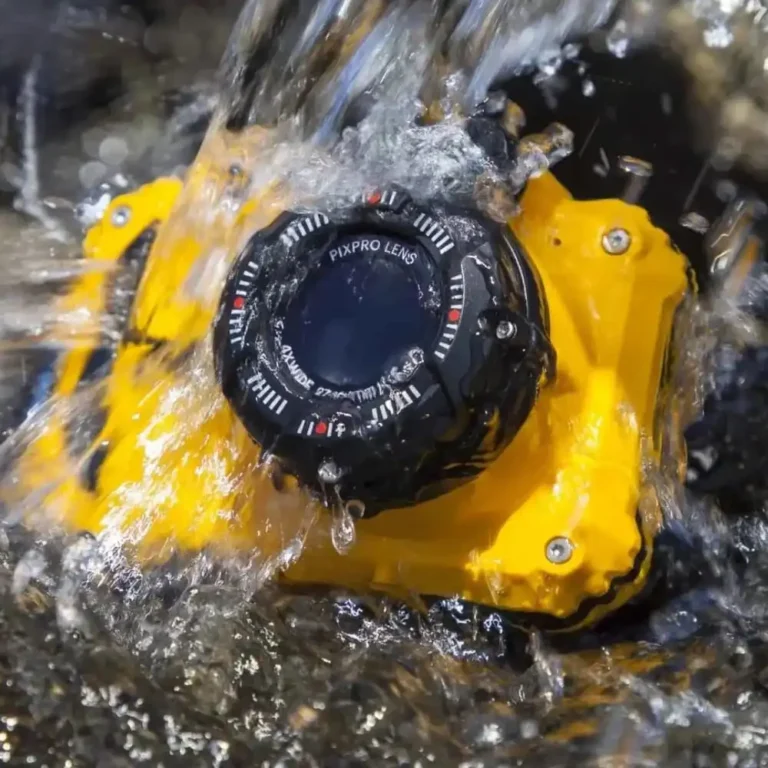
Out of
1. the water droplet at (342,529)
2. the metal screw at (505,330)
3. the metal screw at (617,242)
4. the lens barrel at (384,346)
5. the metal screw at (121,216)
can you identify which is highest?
the metal screw at (617,242)

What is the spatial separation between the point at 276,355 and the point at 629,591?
1.41 feet

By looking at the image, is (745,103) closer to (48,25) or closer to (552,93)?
(552,93)

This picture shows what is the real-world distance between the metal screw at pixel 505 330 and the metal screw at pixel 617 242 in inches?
8.2

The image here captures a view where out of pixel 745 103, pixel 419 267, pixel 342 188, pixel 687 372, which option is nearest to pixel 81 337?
pixel 342 188

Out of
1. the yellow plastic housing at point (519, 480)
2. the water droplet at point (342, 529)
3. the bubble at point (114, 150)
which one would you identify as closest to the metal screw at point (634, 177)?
the yellow plastic housing at point (519, 480)

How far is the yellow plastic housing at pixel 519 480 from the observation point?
1.05 metres

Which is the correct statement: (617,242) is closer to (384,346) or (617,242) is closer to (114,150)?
(384,346)

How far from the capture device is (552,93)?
1.43 m

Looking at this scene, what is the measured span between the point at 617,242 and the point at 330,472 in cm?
37

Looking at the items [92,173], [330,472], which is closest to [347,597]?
[330,472]

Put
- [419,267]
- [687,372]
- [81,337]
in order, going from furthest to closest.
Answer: [81,337]
[687,372]
[419,267]

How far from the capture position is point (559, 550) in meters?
1.04

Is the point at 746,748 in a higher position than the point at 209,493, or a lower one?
higher

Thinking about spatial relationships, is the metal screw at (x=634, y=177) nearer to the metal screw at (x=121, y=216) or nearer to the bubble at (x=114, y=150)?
the metal screw at (x=121, y=216)
